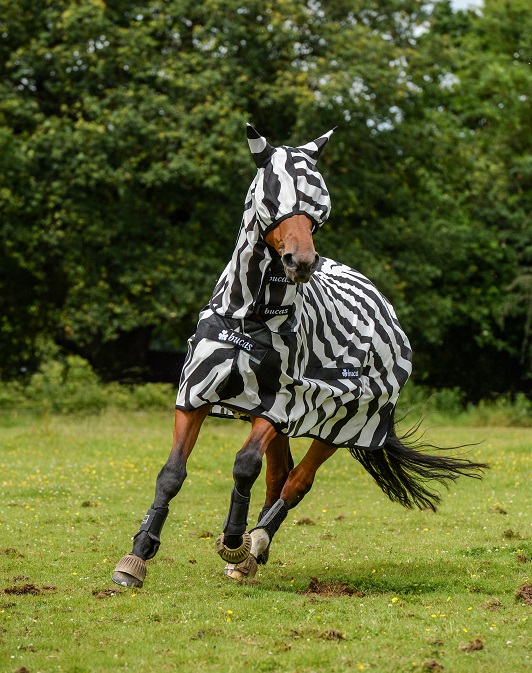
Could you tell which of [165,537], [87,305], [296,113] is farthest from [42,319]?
[165,537]

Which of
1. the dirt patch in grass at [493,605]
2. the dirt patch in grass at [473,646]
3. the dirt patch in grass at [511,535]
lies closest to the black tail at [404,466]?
the dirt patch in grass at [511,535]

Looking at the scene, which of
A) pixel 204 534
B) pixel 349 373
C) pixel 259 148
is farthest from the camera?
pixel 204 534

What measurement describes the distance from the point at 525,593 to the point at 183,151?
14.3 meters

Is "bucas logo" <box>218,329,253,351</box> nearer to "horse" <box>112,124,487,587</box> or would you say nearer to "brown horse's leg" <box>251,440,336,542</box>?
"horse" <box>112,124,487,587</box>

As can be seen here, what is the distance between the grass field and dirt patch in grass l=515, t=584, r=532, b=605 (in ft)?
0.05

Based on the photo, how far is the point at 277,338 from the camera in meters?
6.07

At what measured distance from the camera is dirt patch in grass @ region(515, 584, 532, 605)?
577 cm

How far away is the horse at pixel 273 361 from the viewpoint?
18.6ft

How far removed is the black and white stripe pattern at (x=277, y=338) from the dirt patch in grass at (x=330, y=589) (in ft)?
3.23

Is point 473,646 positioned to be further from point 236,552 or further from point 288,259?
point 288,259

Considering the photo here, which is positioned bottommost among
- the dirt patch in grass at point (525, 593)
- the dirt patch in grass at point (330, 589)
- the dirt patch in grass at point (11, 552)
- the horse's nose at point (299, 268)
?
the dirt patch in grass at point (11, 552)

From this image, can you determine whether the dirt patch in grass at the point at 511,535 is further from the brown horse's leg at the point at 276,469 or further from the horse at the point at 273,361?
the brown horse's leg at the point at 276,469

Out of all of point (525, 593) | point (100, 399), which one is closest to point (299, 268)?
point (525, 593)

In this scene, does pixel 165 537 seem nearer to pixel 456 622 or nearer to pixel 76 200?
pixel 456 622
